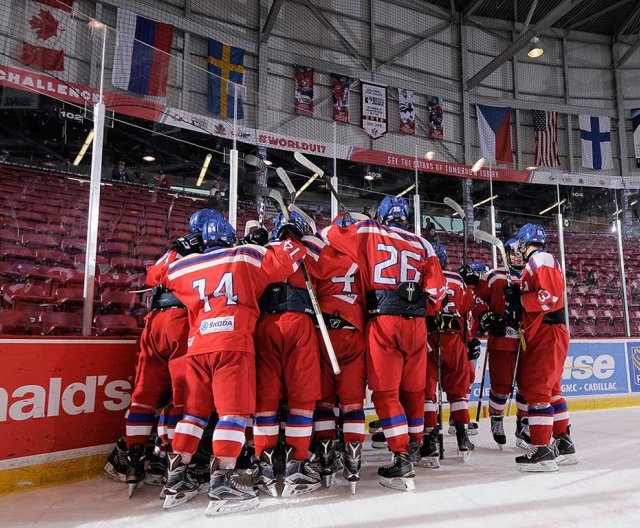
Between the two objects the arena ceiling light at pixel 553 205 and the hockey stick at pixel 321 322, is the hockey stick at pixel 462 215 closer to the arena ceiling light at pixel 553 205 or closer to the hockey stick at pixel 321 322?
the arena ceiling light at pixel 553 205

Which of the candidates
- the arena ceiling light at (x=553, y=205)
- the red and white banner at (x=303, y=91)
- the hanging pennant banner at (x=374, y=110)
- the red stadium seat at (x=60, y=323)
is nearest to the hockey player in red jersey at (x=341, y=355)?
the red stadium seat at (x=60, y=323)

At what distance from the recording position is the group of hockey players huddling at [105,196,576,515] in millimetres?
2381

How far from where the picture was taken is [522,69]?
15109 millimetres

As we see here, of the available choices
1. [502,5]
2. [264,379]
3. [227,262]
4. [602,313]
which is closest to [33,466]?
[264,379]

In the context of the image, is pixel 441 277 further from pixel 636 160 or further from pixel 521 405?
pixel 636 160

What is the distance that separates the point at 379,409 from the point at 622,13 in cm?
1700

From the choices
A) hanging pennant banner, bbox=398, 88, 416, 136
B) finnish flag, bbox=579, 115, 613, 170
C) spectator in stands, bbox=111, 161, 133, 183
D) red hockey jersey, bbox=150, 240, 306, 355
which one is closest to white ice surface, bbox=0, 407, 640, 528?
red hockey jersey, bbox=150, 240, 306, 355

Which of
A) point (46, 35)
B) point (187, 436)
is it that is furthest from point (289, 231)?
Answer: point (46, 35)

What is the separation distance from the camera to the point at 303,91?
12.3 metres

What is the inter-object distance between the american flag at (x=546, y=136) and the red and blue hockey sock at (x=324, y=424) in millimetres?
14059

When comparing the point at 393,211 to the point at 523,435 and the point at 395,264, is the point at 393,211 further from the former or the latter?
the point at 523,435

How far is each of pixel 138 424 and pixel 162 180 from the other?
2.39 metres

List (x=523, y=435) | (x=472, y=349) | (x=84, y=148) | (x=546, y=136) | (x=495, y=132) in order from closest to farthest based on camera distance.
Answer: (x=84, y=148)
(x=523, y=435)
(x=472, y=349)
(x=495, y=132)
(x=546, y=136)

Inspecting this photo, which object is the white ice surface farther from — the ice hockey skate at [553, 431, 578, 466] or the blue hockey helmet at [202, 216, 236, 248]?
the blue hockey helmet at [202, 216, 236, 248]
